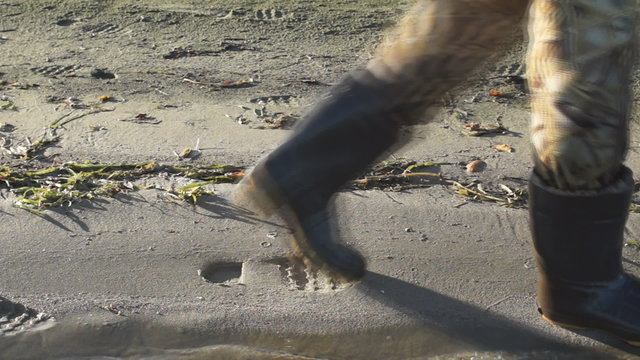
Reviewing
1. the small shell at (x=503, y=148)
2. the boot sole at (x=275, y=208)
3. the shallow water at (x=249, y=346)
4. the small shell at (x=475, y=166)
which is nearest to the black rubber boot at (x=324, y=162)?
the boot sole at (x=275, y=208)

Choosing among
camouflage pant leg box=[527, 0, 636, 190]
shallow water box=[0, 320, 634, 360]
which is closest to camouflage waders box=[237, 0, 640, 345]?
camouflage pant leg box=[527, 0, 636, 190]

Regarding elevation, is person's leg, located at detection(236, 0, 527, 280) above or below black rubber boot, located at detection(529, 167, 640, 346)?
above

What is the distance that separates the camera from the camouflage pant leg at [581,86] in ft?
6.22

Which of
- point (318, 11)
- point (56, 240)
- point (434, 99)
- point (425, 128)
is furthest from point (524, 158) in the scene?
point (318, 11)

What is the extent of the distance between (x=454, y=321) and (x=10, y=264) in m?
1.23

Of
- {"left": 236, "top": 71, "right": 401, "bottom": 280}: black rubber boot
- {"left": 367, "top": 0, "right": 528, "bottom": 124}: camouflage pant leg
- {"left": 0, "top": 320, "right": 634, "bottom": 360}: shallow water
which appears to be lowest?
{"left": 0, "top": 320, "right": 634, "bottom": 360}: shallow water

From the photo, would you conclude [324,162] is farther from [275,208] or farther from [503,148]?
[503,148]

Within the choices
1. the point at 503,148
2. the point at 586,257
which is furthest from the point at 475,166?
the point at 586,257

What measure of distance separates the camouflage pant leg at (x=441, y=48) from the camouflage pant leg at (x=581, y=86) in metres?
0.09

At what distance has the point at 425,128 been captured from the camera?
11.5 ft

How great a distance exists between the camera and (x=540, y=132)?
2004mm

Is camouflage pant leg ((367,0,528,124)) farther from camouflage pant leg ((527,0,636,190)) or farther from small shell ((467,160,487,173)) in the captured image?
small shell ((467,160,487,173))

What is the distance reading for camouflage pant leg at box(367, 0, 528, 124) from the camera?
1.96 meters

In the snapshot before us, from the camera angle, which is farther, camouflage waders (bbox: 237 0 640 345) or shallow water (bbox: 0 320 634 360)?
shallow water (bbox: 0 320 634 360)
